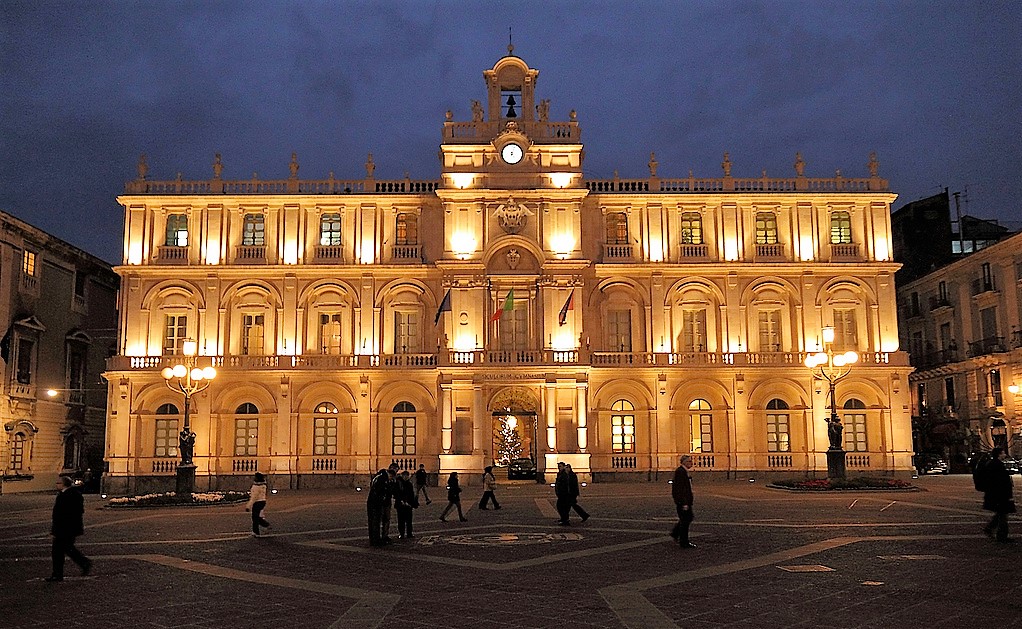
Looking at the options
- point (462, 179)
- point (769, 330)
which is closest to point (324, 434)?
point (462, 179)

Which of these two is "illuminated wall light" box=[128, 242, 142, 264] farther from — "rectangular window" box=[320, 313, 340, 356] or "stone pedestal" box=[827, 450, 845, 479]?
"stone pedestal" box=[827, 450, 845, 479]

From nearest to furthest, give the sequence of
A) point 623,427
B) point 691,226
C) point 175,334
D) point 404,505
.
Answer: point 404,505, point 623,427, point 175,334, point 691,226

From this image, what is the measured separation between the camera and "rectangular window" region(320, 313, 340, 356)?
139 feet

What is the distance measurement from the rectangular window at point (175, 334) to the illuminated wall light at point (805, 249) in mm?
30168

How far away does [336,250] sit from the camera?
140 feet

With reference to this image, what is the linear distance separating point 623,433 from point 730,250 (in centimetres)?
1041

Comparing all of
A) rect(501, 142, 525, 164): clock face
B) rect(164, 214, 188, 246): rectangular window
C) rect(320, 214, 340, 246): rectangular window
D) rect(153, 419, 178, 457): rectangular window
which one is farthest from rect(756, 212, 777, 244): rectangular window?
rect(153, 419, 178, 457): rectangular window

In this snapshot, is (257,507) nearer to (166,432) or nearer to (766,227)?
(166,432)

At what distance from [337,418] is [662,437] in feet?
50.8

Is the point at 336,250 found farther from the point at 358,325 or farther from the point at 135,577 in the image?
the point at 135,577

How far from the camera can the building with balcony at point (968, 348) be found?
149 feet

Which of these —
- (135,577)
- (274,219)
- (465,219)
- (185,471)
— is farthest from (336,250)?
(135,577)

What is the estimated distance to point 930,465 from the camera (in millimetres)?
48719

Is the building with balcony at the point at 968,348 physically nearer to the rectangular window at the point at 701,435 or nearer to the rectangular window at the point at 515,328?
the rectangular window at the point at 701,435
